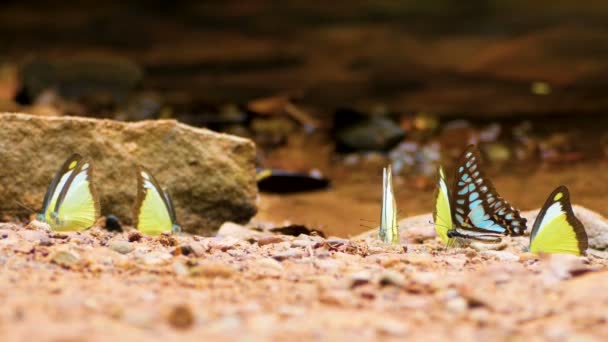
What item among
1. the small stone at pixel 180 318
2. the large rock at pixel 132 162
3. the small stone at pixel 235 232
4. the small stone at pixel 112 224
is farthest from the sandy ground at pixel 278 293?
the large rock at pixel 132 162

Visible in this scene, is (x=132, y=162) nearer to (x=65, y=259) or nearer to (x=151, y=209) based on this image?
(x=151, y=209)

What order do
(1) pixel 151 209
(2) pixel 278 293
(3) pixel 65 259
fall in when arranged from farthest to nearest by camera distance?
(1) pixel 151 209, (3) pixel 65 259, (2) pixel 278 293

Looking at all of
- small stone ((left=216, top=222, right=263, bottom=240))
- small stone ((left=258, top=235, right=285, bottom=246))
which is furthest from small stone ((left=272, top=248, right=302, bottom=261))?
small stone ((left=216, top=222, right=263, bottom=240))

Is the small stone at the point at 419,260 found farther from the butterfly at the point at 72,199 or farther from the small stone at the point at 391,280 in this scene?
the butterfly at the point at 72,199

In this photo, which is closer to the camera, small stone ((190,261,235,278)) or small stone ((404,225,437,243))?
small stone ((190,261,235,278))

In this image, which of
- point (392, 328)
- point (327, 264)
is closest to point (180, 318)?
point (392, 328)

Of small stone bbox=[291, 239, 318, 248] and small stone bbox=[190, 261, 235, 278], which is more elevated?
small stone bbox=[291, 239, 318, 248]

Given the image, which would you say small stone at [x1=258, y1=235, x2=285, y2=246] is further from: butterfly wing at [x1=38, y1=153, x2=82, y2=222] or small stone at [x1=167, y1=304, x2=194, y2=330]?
small stone at [x1=167, y1=304, x2=194, y2=330]
